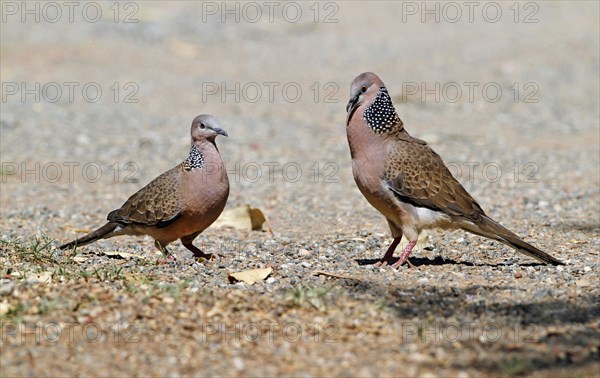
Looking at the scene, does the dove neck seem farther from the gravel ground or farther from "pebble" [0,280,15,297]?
"pebble" [0,280,15,297]

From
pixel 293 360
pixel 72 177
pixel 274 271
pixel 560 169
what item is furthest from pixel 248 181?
pixel 293 360

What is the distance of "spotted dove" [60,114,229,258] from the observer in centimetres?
754

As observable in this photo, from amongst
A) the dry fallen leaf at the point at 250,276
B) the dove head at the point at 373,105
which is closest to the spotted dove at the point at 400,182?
the dove head at the point at 373,105

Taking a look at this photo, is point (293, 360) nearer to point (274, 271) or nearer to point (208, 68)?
point (274, 271)

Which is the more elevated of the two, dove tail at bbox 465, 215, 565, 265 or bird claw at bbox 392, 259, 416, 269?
dove tail at bbox 465, 215, 565, 265

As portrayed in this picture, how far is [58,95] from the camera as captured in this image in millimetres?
18188

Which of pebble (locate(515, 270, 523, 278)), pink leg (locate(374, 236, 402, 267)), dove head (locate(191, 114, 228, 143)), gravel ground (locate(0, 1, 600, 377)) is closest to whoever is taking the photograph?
gravel ground (locate(0, 1, 600, 377))

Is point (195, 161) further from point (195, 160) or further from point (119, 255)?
point (119, 255)

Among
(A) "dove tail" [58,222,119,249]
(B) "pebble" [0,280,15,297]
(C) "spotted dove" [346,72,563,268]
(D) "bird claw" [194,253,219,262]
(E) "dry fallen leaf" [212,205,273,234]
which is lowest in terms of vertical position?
(E) "dry fallen leaf" [212,205,273,234]

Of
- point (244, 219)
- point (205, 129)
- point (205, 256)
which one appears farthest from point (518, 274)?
point (244, 219)

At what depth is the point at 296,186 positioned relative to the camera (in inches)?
478

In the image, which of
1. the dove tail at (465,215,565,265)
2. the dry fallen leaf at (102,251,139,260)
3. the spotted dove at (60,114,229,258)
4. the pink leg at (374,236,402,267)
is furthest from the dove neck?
the dove tail at (465,215,565,265)

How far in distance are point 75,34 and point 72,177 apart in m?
11.7

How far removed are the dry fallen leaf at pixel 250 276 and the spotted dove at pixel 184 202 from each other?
3.39 feet
